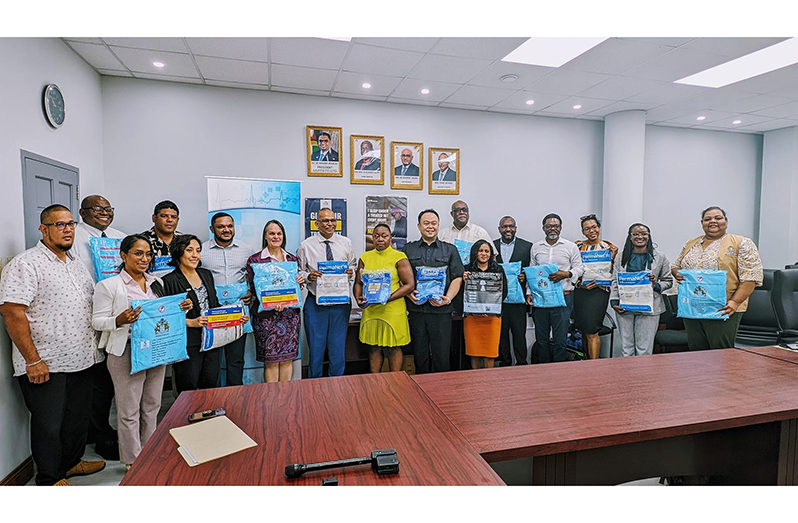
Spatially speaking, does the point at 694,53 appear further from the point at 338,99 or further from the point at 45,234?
the point at 45,234

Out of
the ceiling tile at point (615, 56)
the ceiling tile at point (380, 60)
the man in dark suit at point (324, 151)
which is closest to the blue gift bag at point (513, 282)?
the ceiling tile at point (615, 56)

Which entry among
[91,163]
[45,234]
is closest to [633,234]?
[45,234]

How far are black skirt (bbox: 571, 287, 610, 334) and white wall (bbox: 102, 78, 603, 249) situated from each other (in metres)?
1.51

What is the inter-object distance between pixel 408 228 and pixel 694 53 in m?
3.20

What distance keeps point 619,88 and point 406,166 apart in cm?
246

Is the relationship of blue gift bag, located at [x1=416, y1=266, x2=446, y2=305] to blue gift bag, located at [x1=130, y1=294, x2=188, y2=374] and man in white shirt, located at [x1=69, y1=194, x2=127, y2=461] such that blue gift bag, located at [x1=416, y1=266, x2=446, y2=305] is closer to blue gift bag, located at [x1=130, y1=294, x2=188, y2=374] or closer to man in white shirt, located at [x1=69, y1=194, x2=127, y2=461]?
blue gift bag, located at [x1=130, y1=294, x2=188, y2=374]

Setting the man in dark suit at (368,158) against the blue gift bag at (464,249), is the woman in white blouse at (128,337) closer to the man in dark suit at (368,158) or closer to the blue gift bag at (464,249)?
the blue gift bag at (464,249)

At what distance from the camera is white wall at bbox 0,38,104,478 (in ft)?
8.13

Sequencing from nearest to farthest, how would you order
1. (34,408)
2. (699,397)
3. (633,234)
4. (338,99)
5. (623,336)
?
1. (699,397)
2. (34,408)
3. (633,234)
4. (623,336)
5. (338,99)

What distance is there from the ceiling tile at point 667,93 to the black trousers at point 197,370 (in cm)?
507

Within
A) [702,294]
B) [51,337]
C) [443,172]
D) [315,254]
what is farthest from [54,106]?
[702,294]

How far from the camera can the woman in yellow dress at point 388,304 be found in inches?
142

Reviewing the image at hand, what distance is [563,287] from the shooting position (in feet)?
14.0
